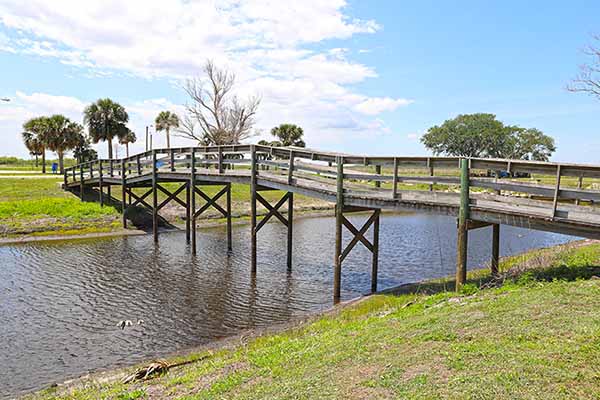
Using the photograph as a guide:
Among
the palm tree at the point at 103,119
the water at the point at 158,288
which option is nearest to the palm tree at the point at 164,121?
the palm tree at the point at 103,119

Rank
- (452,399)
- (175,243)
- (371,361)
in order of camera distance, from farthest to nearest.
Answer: (175,243)
(371,361)
(452,399)

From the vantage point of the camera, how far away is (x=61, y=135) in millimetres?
45500

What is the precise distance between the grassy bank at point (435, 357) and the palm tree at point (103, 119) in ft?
147

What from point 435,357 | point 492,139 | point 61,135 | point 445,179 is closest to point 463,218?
point 445,179

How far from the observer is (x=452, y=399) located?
4.44 meters

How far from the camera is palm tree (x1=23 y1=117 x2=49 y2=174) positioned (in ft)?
146

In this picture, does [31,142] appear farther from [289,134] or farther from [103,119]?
[289,134]

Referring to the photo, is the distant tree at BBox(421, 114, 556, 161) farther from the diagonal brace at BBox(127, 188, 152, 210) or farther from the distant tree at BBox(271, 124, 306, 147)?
the diagonal brace at BBox(127, 188, 152, 210)

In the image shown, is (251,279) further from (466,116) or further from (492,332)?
(466,116)

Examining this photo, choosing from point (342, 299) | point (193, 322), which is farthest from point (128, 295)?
point (342, 299)

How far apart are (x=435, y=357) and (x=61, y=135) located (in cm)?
4831

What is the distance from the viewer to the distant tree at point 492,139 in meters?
86.7

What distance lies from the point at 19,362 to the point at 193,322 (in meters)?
3.98

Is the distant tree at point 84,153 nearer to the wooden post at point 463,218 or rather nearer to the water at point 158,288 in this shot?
the water at point 158,288
